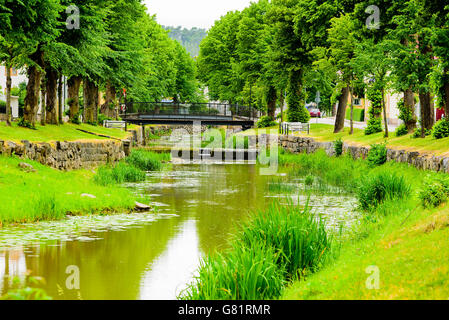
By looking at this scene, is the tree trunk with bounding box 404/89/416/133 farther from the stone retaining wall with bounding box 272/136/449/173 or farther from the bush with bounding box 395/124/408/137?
the stone retaining wall with bounding box 272/136/449/173

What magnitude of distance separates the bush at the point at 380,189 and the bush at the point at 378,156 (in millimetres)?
8701

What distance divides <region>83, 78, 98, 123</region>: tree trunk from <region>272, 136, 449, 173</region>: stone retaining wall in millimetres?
13848

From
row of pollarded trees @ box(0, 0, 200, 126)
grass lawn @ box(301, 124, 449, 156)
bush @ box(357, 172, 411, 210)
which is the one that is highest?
row of pollarded trees @ box(0, 0, 200, 126)

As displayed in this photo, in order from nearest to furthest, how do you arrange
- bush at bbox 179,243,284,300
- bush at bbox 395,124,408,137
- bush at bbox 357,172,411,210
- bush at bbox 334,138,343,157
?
bush at bbox 179,243,284,300, bush at bbox 357,172,411,210, bush at bbox 395,124,408,137, bush at bbox 334,138,343,157

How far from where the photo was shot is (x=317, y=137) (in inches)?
1821

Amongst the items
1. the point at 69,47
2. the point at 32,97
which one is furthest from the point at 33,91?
the point at 69,47

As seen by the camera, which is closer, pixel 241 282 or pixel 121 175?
pixel 241 282

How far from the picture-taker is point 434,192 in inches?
534

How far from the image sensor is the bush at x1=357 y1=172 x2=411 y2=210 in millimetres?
17734

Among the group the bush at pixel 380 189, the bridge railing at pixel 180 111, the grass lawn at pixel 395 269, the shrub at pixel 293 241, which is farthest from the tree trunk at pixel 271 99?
the grass lawn at pixel 395 269

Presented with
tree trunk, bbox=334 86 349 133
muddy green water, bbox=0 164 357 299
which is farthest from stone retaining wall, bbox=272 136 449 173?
tree trunk, bbox=334 86 349 133

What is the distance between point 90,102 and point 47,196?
3149 centimetres

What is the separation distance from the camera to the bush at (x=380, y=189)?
58.2ft

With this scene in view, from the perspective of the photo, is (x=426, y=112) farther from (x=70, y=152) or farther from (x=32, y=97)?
(x=32, y=97)
